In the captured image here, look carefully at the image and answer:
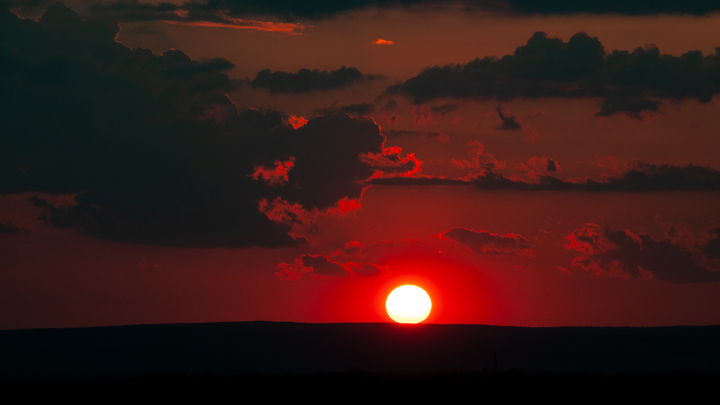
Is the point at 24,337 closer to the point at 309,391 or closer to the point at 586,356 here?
the point at 586,356

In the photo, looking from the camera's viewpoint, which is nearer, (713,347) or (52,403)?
(52,403)

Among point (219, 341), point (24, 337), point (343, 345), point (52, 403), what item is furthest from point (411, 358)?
point (52, 403)

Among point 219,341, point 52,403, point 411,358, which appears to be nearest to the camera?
point 52,403

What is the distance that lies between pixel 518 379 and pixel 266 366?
101247 mm

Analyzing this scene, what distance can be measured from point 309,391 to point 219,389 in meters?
4.70

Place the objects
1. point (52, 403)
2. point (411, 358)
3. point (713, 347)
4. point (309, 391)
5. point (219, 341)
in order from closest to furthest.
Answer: point (52, 403) < point (309, 391) < point (411, 358) < point (713, 347) < point (219, 341)

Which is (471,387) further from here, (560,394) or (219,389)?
(219,389)

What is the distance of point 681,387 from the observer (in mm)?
51812

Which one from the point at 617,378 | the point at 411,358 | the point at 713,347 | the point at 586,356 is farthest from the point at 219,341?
the point at 617,378

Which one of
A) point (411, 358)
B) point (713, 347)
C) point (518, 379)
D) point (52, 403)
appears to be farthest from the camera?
point (713, 347)

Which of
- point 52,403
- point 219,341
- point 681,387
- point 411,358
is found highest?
point 219,341

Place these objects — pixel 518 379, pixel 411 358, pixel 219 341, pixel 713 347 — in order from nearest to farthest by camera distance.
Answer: pixel 518 379 → pixel 411 358 → pixel 713 347 → pixel 219 341

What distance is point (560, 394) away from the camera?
48.2m

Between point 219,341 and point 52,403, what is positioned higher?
point 219,341
